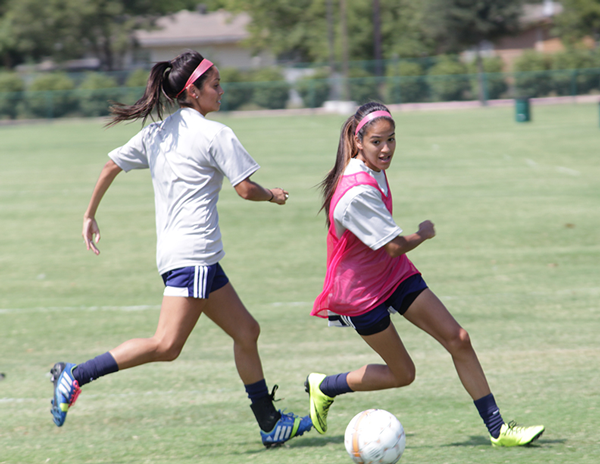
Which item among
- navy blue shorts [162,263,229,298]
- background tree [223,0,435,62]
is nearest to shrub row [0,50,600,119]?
background tree [223,0,435,62]

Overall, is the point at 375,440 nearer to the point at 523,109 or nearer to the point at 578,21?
the point at 523,109

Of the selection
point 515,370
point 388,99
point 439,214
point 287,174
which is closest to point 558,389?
point 515,370

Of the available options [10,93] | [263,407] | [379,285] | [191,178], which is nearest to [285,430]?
[263,407]

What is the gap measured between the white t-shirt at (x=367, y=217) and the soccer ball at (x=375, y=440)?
0.91m

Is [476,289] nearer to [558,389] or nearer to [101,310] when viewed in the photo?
[558,389]

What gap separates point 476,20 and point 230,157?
1829 inches

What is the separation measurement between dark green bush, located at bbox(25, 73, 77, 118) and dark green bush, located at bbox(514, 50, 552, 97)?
85.5ft

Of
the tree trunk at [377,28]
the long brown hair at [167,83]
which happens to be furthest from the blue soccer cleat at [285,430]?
the tree trunk at [377,28]

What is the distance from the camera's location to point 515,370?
19.1 feet

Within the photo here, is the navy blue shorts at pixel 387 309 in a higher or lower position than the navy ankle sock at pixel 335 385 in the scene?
higher

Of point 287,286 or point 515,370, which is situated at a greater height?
point 515,370

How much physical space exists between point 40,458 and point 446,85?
44.6 meters

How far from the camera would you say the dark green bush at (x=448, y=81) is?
152 ft

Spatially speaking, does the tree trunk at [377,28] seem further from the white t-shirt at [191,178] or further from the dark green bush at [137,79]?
the white t-shirt at [191,178]
